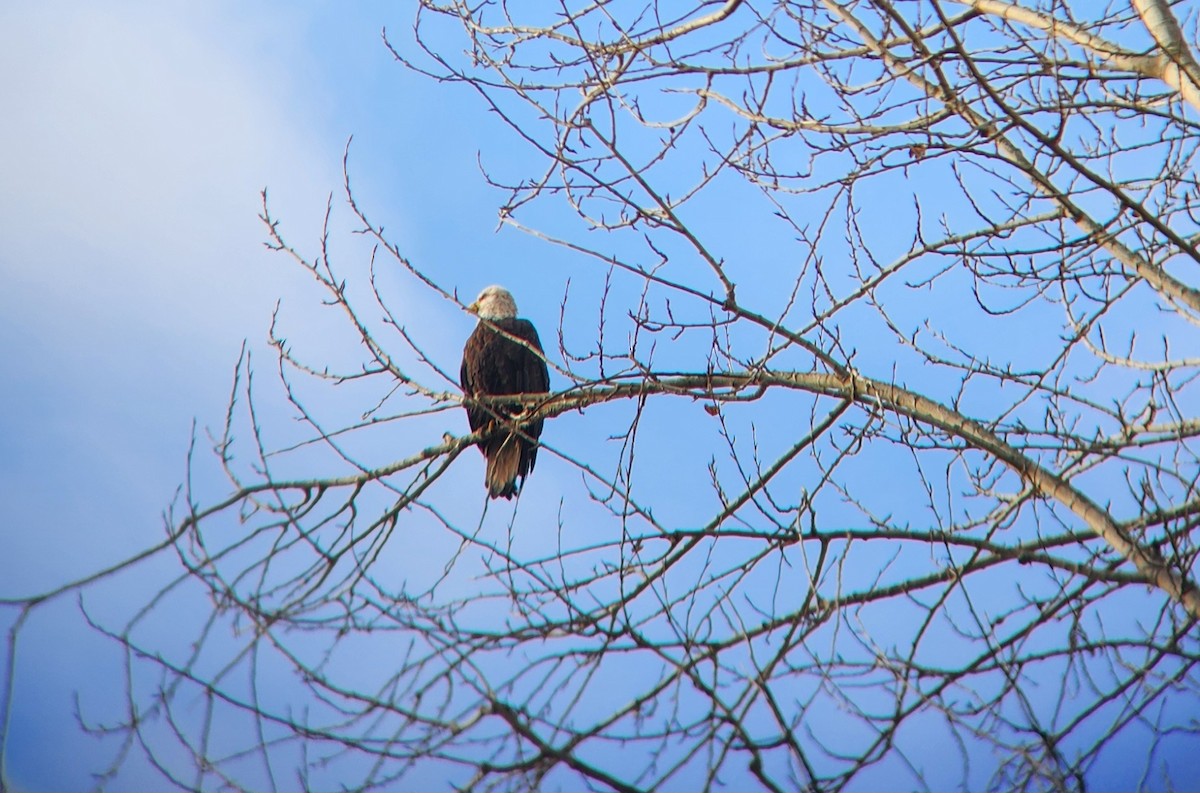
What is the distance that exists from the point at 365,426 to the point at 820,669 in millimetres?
1391

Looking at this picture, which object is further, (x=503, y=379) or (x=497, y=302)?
(x=497, y=302)

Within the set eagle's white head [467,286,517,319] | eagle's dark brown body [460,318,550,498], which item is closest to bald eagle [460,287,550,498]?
eagle's dark brown body [460,318,550,498]

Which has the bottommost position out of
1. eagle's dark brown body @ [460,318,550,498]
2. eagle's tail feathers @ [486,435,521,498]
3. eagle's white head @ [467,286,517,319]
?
eagle's tail feathers @ [486,435,521,498]

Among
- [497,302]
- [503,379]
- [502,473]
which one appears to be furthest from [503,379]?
[497,302]

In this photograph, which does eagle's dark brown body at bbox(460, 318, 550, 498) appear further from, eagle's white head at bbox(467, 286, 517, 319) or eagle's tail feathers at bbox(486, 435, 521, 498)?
eagle's white head at bbox(467, 286, 517, 319)

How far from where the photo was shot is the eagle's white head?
6.95 metres

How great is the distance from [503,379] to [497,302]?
107cm

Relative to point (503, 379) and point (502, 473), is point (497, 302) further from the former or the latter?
point (502, 473)

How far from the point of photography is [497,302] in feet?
23.0

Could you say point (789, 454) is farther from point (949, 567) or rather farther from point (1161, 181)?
point (1161, 181)

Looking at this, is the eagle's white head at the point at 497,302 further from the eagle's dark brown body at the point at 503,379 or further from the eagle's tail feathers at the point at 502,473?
the eagle's tail feathers at the point at 502,473

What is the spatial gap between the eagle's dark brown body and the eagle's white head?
0.65m

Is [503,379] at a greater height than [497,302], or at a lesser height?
lesser

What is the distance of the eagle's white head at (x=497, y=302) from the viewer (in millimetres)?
6945
